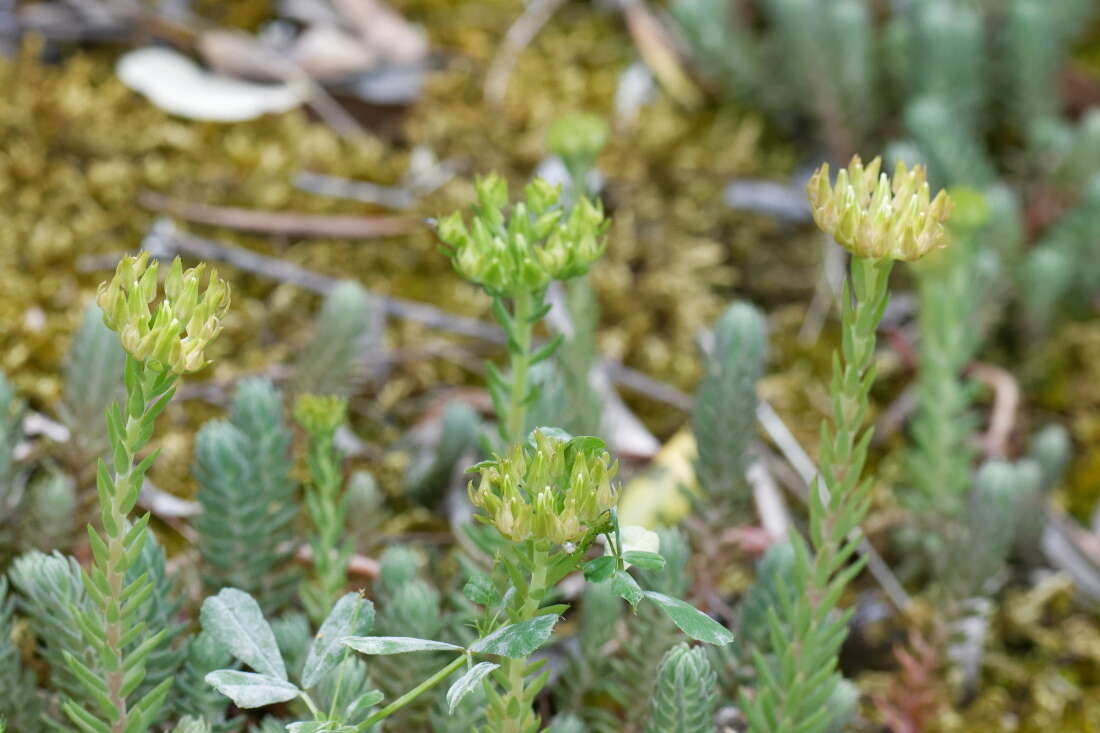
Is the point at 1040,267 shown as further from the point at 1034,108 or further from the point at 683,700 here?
the point at 683,700

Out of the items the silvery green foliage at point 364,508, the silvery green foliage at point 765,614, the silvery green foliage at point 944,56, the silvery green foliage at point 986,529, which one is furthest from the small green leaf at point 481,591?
the silvery green foliage at point 944,56

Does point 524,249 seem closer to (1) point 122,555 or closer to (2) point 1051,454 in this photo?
(1) point 122,555

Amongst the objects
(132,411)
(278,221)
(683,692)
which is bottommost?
(278,221)

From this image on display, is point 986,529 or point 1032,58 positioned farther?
point 1032,58

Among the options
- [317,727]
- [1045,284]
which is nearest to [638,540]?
[317,727]

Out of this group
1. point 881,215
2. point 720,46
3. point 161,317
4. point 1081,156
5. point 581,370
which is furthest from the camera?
point 720,46

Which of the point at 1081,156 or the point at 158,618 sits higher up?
the point at 1081,156

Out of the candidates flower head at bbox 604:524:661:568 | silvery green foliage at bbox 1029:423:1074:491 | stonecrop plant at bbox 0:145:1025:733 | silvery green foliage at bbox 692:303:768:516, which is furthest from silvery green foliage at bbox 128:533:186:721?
silvery green foliage at bbox 1029:423:1074:491
